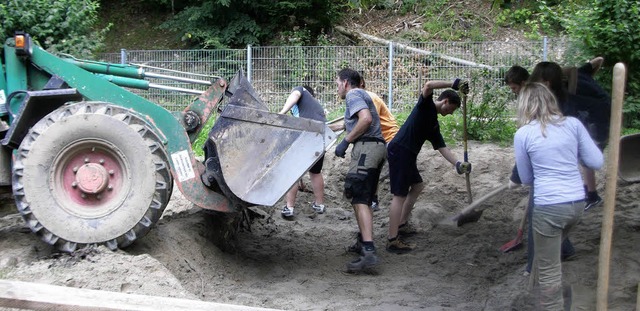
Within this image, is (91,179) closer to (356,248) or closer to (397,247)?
(356,248)

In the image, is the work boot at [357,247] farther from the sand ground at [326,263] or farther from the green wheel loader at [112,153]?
the green wheel loader at [112,153]

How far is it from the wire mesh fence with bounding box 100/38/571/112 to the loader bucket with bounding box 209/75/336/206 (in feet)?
22.2

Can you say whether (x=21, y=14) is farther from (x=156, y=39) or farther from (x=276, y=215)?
(x=156, y=39)

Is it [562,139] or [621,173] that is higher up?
[562,139]

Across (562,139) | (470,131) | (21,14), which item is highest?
(21,14)

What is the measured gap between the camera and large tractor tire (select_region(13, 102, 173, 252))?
18.1 feet

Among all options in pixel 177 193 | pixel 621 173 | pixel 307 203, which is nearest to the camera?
pixel 621 173

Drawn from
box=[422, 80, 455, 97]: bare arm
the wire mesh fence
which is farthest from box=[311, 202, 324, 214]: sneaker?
the wire mesh fence

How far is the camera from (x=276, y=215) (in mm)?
8719

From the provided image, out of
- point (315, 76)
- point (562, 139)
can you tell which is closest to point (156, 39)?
point (315, 76)

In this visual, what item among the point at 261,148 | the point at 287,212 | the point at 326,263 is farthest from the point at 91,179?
the point at 287,212

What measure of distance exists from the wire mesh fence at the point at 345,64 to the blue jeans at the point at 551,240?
27.8 ft

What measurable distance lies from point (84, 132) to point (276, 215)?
351 cm

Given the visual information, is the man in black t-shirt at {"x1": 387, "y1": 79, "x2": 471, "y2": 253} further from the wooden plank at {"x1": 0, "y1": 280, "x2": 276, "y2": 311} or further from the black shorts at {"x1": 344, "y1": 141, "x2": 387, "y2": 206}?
the wooden plank at {"x1": 0, "y1": 280, "x2": 276, "y2": 311}
